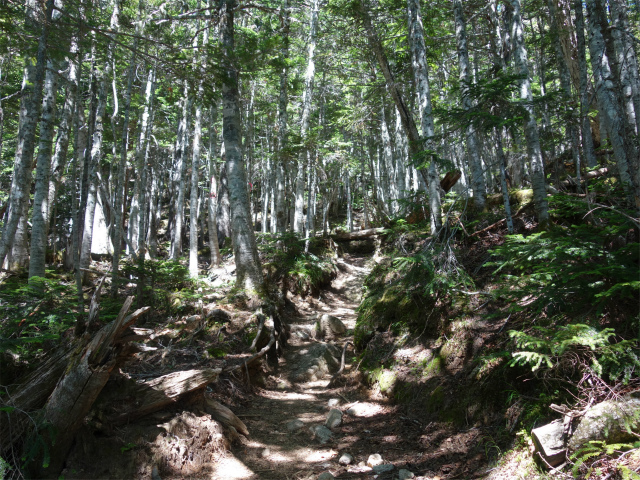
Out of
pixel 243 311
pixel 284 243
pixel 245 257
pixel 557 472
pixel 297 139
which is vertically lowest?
pixel 557 472

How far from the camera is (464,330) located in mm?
5223

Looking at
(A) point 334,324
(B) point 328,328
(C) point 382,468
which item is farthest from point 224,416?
(A) point 334,324

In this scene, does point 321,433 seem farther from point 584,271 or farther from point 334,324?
point 334,324

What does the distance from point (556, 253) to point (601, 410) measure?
135 cm

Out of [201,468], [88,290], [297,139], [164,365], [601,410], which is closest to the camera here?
[601,410]

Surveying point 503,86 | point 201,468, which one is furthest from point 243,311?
point 503,86

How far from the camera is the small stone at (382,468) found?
3938mm

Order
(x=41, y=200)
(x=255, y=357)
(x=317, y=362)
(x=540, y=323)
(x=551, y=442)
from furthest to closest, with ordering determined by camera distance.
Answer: (x=317, y=362) < (x=41, y=200) < (x=255, y=357) < (x=540, y=323) < (x=551, y=442)

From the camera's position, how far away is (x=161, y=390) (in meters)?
4.44

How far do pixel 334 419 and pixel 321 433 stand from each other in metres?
0.37

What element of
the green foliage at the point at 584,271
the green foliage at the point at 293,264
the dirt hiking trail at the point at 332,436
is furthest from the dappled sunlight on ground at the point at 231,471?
the green foliage at the point at 293,264

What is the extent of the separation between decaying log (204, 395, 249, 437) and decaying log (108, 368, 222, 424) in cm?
45

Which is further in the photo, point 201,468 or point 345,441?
point 345,441

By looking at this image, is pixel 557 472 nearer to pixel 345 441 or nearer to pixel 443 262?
pixel 345 441
